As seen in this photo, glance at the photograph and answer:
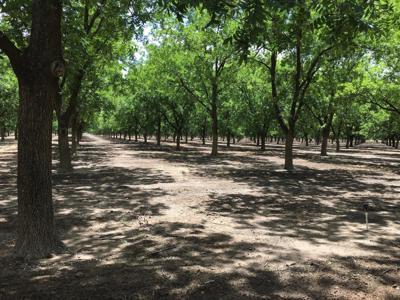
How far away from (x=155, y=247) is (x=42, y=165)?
2296 mm

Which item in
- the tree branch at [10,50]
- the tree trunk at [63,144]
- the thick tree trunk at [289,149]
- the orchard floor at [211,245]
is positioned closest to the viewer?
the orchard floor at [211,245]

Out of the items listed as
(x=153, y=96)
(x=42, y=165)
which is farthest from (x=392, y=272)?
(x=153, y=96)

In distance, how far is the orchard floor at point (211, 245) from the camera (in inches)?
193

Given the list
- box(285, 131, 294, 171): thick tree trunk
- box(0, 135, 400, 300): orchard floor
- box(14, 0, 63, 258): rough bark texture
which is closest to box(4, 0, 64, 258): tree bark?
box(14, 0, 63, 258): rough bark texture

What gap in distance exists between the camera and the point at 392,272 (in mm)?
5520

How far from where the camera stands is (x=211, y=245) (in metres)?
6.86

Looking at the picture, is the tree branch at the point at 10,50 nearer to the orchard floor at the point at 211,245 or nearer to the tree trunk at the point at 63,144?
the orchard floor at the point at 211,245

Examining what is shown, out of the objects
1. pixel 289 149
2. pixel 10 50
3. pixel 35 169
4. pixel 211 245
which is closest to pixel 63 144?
pixel 289 149

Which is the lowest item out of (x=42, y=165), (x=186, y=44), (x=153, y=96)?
(x=42, y=165)

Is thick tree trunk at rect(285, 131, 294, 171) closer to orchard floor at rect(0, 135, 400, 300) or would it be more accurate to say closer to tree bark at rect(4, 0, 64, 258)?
orchard floor at rect(0, 135, 400, 300)

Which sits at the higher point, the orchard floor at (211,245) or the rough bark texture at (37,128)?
the rough bark texture at (37,128)

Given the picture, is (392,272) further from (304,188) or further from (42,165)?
(304,188)

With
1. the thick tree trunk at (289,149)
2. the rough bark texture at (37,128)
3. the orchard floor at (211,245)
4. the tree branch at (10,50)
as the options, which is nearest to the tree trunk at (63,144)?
the orchard floor at (211,245)

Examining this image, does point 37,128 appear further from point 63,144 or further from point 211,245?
point 63,144
